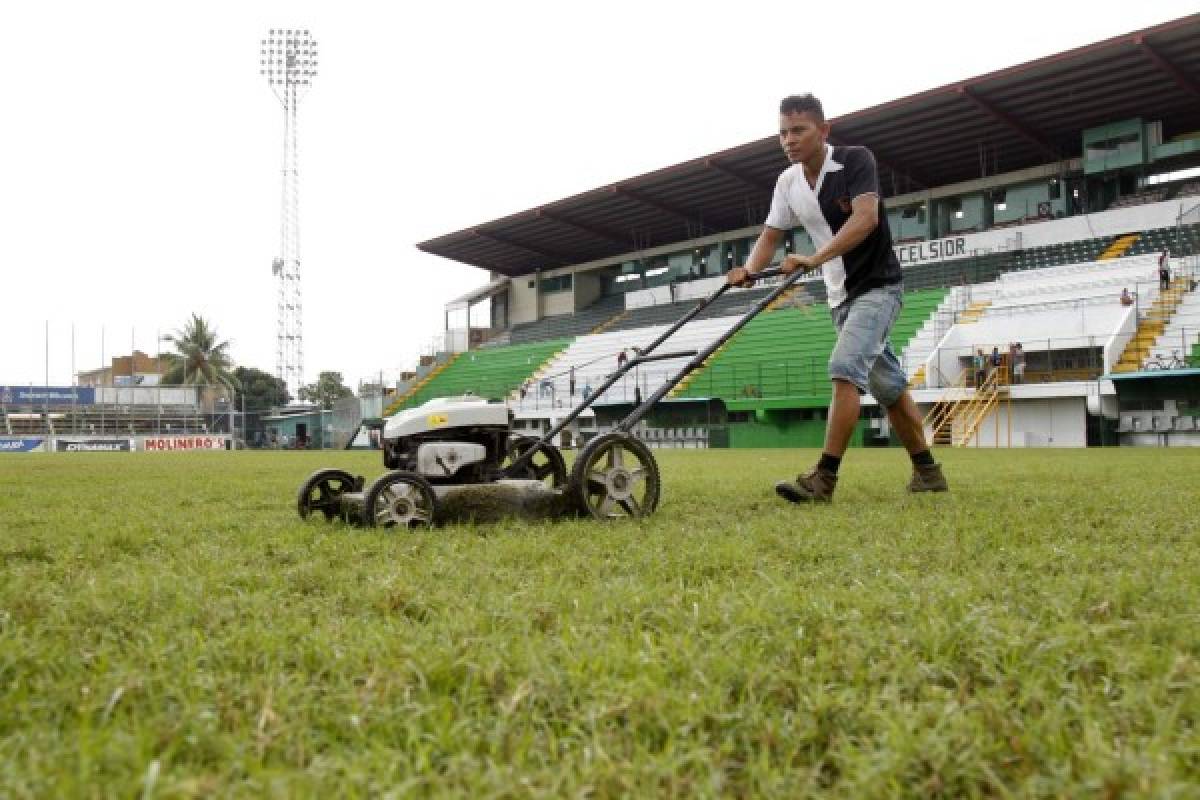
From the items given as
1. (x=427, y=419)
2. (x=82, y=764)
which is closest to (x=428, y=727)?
(x=82, y=764)

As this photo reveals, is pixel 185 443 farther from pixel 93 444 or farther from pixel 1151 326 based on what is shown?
pixel 1151 326

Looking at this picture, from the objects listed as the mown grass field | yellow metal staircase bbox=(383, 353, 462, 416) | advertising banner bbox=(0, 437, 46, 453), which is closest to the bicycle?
the mown grass field

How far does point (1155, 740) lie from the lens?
1114 mm

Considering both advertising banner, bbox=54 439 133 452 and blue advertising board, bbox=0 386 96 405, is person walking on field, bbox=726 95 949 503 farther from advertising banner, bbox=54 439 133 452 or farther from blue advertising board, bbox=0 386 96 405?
blue advertising board, bbox=0 386 96 405

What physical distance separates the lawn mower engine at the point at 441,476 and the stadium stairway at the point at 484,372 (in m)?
29.9

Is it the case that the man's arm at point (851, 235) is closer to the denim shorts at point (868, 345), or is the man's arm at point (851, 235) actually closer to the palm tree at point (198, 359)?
the denim shorts at point (868, 345)

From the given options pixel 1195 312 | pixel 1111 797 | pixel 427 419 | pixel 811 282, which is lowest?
pixel 1111 797

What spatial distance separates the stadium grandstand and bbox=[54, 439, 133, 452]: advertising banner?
39.3 feet

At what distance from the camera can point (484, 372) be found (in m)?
38.5

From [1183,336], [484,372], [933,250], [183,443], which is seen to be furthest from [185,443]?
[1183,336]

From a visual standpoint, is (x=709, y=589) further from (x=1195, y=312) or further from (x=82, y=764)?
(x=1195, y=312)

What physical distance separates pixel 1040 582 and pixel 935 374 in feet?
67.4

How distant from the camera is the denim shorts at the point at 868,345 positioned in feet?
14.9

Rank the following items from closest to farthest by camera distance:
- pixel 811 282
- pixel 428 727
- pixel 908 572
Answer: pixel 428 727 → pixel 908 572 → pixel 811 282
